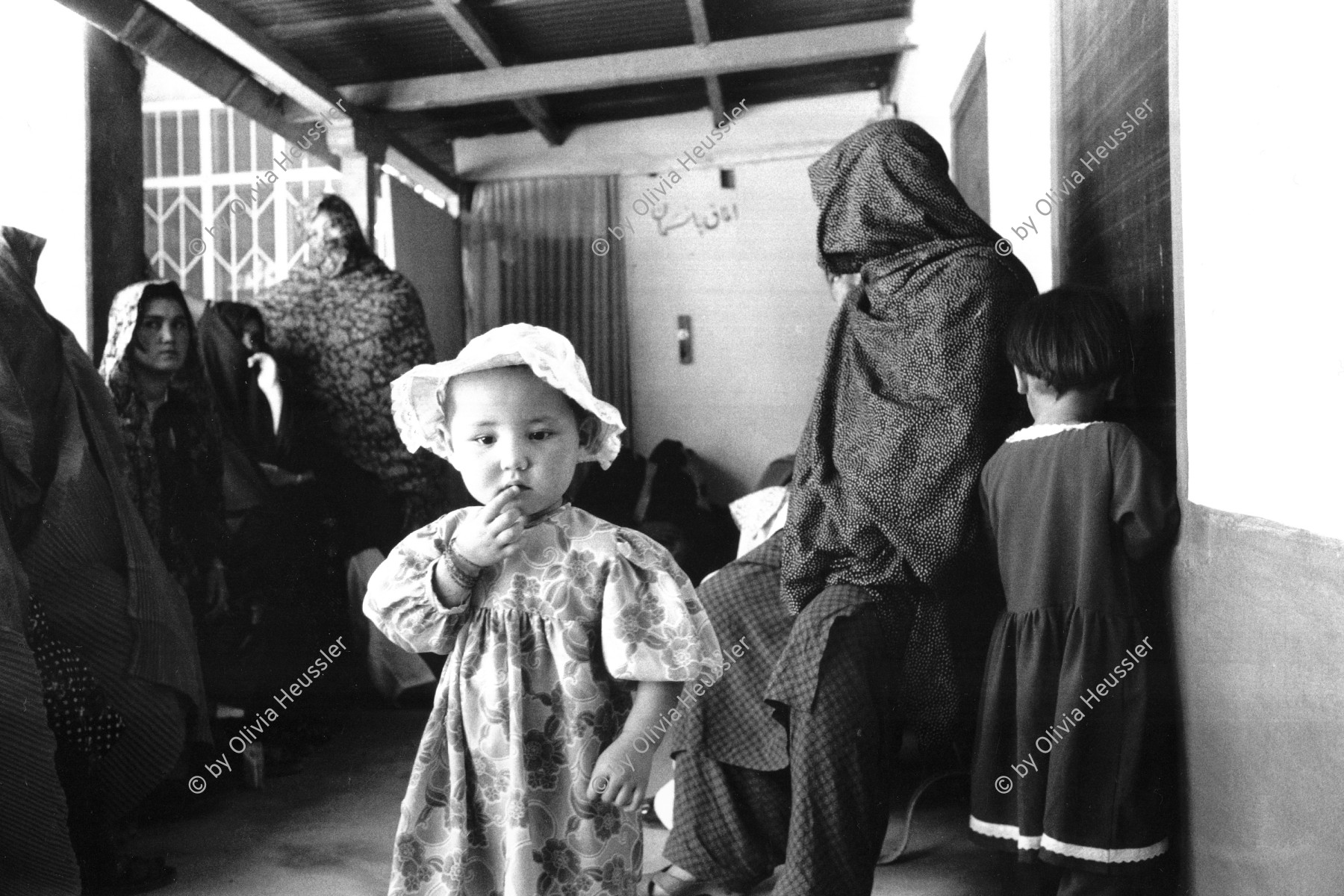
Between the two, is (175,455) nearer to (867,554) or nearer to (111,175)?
(111,175)

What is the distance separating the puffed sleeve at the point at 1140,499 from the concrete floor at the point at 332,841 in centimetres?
95

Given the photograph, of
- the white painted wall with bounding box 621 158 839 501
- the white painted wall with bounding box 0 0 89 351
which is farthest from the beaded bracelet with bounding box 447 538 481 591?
the white painted wall with bounding box 621 158 839 501

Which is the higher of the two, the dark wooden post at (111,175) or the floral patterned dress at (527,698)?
the dark wooden post at (111,175)

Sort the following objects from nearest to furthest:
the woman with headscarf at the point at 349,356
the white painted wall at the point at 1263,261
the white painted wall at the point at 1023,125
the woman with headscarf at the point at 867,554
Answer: the white painted wall at the point at 1263,261
the woman with headscarf at the point at 867,554
the white painted wall at the point at 1023,125
the woman with headscarf at the point at 349,356

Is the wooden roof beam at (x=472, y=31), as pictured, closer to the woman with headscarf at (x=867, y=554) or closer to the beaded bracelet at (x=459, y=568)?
the woman with headscarf at (x=867, y=554)

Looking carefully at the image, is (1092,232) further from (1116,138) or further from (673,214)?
(673,214)

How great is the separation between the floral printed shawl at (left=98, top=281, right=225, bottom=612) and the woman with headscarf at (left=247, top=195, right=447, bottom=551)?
32.8 inches

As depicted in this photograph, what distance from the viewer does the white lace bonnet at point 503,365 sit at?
4.21ft

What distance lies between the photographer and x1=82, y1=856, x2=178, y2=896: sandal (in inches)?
86.2

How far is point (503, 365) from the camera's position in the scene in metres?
1.31

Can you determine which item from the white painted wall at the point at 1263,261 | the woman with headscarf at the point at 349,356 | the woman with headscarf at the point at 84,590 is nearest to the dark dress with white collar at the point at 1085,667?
the white painted wall at the point at 1263,261

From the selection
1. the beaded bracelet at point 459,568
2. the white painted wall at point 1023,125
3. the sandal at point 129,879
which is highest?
the white painted wall at point 1023,125

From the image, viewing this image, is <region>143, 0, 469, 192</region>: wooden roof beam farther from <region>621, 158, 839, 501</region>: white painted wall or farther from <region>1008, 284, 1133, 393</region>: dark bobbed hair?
<region>1008, 284, 1133, 393</region>: dark bobbed hair

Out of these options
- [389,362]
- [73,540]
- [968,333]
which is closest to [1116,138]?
[968,333]
